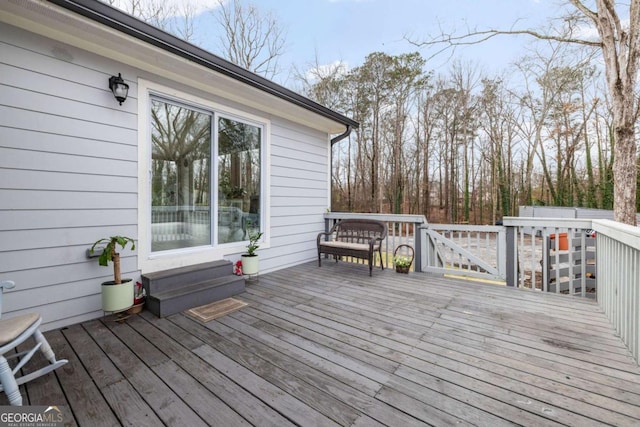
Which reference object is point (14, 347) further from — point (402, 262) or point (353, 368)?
point (402, 262)

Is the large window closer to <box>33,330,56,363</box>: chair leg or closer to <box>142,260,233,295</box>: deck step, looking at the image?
<box>142,260,233,295</box>: deck step

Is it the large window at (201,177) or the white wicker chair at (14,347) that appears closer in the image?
the white wicker chair at (14,347)

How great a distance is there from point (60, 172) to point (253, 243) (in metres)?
2.25

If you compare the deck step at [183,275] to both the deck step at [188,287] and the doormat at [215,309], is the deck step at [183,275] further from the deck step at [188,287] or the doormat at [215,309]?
the doormat at [215,309]

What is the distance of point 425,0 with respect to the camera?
6.21 m

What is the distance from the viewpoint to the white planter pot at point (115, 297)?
246cm

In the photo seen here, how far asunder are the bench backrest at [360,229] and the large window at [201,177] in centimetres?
150

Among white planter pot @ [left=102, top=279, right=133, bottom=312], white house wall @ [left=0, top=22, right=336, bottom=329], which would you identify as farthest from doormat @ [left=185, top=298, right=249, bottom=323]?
white house wall @ [left=0, top=22, right=336, bottom=329]

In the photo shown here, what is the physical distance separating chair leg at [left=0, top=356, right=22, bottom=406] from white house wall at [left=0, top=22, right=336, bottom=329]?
1.28m

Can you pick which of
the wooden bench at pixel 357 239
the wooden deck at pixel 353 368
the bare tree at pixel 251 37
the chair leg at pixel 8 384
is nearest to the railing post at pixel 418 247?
the wooden bench at pixel 357 239

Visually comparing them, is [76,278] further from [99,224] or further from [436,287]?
[436,287]

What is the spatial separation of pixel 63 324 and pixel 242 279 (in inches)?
65.4

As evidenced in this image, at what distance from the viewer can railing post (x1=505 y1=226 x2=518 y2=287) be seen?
354 centimetres

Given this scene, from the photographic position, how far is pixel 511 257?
3.58 m
